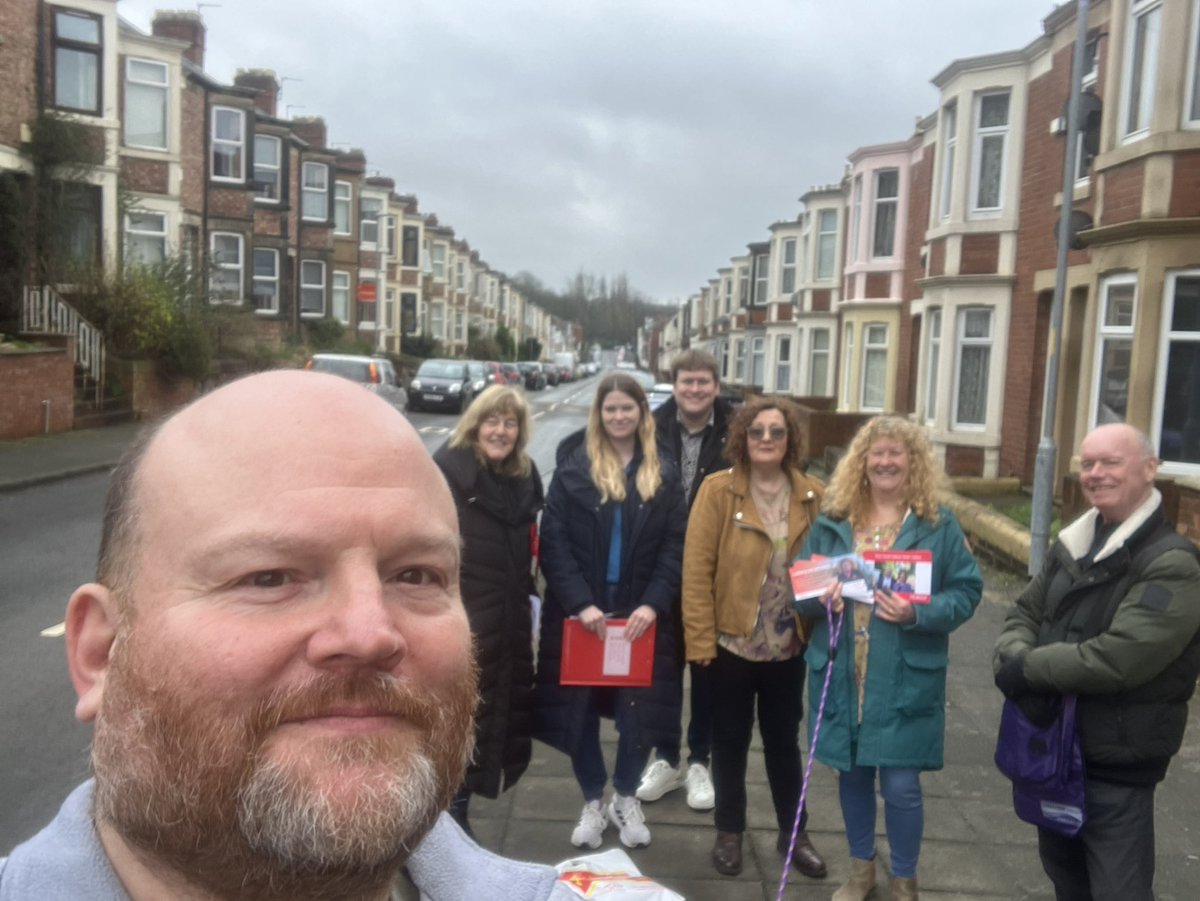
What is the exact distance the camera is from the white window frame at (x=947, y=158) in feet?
60.3

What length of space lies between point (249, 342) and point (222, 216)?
17.9 feet

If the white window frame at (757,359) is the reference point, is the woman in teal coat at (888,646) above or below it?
below

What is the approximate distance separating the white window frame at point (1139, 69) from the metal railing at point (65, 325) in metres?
17.0

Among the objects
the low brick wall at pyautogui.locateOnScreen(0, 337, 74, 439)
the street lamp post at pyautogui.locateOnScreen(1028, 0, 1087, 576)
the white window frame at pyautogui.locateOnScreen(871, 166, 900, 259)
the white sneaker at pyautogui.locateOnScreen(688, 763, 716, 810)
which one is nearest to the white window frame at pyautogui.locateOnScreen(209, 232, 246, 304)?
the low brick wall at pyautogui.locateOnScreen(0, 337, 74, 439)

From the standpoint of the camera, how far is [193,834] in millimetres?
1133

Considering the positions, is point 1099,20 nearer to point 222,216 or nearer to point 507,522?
point 507,522

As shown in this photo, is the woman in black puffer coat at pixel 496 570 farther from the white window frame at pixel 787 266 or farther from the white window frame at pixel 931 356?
the white window frame at pixel 787 266

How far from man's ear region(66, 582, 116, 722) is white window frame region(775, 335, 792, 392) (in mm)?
39852

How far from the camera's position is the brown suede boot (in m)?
3.99

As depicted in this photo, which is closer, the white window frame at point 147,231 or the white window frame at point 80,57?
the white window frame at point 80,57

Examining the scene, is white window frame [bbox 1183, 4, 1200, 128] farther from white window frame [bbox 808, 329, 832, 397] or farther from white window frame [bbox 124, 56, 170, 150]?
white window frame [bbox 808, 329, 832, 397]

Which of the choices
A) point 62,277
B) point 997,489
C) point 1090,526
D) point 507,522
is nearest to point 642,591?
point 507,522

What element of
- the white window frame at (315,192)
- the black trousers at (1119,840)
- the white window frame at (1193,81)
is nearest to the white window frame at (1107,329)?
the white window frame at (1193,81)

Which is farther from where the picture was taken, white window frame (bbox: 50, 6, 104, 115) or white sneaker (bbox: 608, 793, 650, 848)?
white window frame (bbox: 50, 6, 104, 115)
